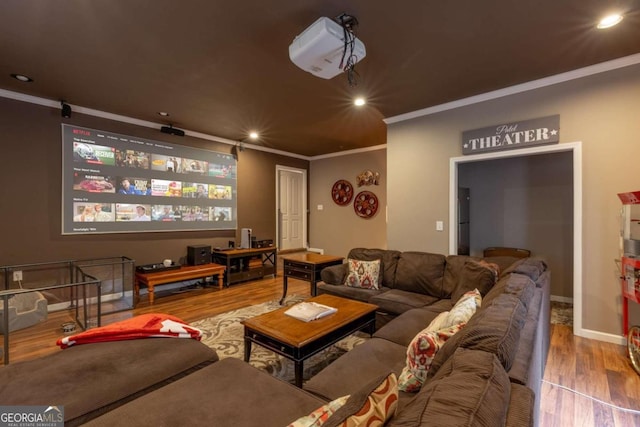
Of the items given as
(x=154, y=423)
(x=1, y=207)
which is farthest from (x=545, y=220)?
(x=1, y=207)

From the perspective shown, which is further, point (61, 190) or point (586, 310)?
point (61, 190)

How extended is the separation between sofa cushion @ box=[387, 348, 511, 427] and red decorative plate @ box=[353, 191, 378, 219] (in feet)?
17.7

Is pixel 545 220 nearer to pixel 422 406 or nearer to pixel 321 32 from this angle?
pixel 321 32

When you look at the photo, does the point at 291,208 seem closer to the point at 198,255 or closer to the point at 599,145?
the point at 198,255

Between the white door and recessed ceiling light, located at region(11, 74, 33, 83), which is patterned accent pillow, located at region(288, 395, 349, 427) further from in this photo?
the white door

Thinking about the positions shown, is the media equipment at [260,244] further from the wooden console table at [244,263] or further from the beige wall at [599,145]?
the beige wall at [599,145]

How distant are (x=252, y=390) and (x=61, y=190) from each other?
4.11 metres

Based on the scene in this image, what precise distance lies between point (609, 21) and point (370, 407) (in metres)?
3.10

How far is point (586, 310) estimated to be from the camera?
2.92 m

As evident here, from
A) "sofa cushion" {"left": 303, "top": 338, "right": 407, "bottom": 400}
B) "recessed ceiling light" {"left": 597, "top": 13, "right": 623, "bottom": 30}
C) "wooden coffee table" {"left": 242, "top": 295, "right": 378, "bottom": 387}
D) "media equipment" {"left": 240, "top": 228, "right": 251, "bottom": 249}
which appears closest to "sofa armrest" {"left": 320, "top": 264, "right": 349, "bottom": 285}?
"wooden coffee table" {"left": 242, "top": 295, "right": 378, "bottom": 387}

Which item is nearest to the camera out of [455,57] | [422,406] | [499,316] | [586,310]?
[422,406]

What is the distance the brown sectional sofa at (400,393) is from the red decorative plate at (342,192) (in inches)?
180

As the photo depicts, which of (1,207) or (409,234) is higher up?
(1,207)

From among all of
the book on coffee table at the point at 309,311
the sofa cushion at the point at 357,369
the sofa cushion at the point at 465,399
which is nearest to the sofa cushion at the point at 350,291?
the book on coffee table at the point at 309,311
